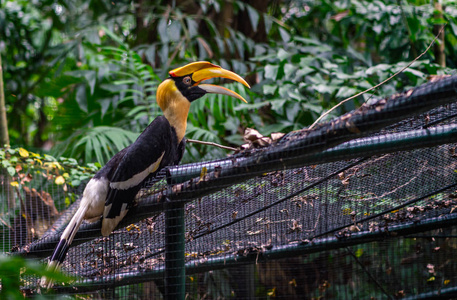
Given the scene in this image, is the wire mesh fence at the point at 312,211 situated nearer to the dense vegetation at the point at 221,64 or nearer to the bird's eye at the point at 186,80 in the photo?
the bird's eye at the point at 186,80

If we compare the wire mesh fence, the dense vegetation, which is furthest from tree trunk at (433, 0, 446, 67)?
the wire mesh fence

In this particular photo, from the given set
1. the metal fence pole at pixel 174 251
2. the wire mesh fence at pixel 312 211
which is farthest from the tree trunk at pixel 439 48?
the metal fence pole at pixel 174 251

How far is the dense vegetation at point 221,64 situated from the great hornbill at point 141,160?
3.03ft

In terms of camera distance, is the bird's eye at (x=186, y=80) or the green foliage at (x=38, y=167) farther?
→ the green foliage at (x=38, y=167)

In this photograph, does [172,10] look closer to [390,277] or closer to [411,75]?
[411,75]

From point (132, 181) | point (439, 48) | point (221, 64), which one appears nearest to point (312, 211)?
point (132, 181)

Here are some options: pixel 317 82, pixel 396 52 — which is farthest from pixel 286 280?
pixel 396 52

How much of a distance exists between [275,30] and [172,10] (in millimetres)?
1021

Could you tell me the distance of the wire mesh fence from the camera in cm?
105

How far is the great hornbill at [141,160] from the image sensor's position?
5.05 feet

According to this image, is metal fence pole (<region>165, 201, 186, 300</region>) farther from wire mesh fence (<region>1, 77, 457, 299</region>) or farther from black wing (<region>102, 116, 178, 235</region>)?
black wing (<region>102, 116, 178, 235</region>)

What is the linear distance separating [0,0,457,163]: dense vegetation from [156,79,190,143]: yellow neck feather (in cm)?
93

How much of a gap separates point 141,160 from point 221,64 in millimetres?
2053

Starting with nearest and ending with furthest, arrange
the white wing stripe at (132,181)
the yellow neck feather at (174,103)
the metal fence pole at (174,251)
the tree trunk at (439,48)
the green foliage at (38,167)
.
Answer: the metal fence pole at (174,251) → the white wing stripe at (132,181) → the yellow neck feather at (174,103) → the green foliage at (38,167) → the tree trunk at (439,48)
